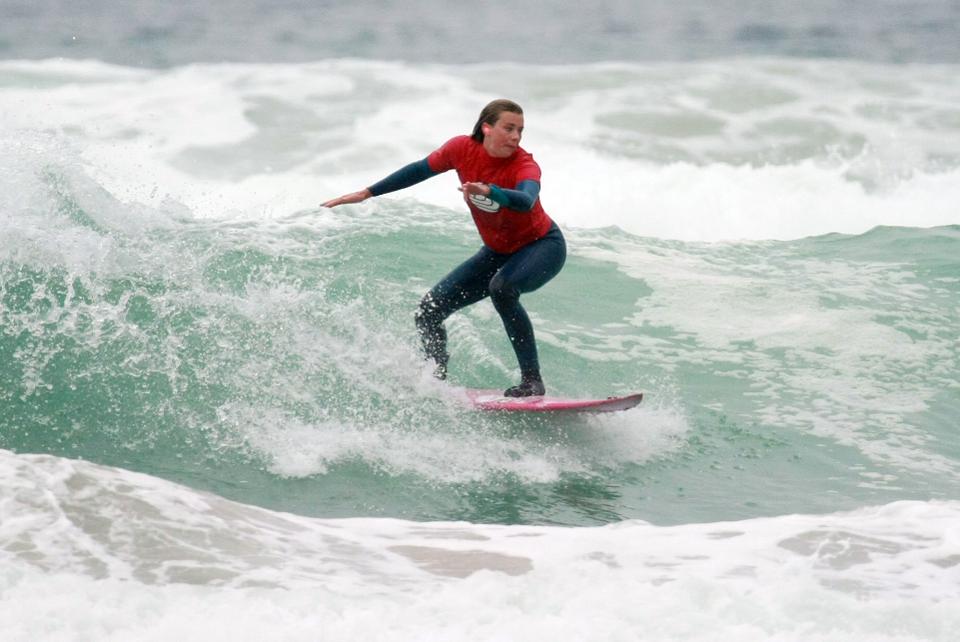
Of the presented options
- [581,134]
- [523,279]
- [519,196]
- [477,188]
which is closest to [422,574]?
[477,188]

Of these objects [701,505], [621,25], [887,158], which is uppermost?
[621,25]

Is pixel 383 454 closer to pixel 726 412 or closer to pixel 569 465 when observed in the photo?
pixel 569 465

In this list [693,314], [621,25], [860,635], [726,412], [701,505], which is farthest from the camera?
[621,25]

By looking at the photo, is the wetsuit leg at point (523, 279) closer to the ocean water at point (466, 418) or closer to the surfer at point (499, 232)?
the surfer at point (499, 232)

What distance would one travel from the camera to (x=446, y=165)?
6.45 metres

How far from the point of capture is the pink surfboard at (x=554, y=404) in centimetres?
640

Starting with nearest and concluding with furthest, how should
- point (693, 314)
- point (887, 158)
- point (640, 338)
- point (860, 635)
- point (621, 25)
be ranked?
point (860, 635) → point (640, 338) → point (693, 314) → point (887, 158) → point (621, 25)

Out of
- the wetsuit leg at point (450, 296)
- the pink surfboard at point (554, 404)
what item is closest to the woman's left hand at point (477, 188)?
the wetsuit leg at point (450, 296)

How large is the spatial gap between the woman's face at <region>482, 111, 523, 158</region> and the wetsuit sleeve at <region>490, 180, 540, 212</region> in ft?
0.68

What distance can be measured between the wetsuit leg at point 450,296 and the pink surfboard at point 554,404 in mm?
358

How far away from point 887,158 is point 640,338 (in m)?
10.2

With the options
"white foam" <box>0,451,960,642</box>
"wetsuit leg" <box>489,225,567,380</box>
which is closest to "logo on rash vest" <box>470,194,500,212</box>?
"wetsuit leg" <box>489,225,567,380</box>

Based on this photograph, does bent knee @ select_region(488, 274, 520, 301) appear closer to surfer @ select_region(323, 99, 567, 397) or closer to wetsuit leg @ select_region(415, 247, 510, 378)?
surfer @ select_region(323, 99, 567, 397)

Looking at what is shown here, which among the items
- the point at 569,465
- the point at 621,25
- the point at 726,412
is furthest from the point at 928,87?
the point at 569,465
